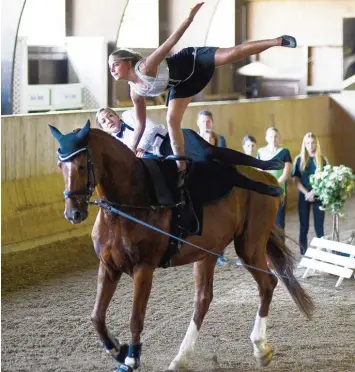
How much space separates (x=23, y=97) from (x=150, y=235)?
294 inches

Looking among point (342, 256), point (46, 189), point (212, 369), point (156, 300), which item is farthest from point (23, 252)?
point (212, 369)

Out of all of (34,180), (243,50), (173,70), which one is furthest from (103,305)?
(34,180)

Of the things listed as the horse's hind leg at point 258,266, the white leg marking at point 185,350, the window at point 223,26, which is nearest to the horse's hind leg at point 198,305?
the white leg marking at point 185,350

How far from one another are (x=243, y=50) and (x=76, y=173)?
1.20m

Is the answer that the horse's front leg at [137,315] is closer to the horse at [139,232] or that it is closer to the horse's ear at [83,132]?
the horse at [139,232]

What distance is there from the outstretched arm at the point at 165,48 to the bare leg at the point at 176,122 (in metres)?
0.31

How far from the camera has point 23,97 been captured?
12.2 meters

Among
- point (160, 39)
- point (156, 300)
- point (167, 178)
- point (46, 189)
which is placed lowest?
point (156, 300)

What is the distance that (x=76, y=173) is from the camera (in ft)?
15.7

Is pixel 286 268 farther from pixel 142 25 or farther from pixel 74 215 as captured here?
pixel 142 25

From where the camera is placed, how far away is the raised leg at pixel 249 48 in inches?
191

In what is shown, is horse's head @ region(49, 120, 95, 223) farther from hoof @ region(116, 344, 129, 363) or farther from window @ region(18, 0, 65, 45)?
window @ region(18, 0, 65, 45)

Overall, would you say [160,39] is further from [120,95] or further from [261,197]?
[261,197]

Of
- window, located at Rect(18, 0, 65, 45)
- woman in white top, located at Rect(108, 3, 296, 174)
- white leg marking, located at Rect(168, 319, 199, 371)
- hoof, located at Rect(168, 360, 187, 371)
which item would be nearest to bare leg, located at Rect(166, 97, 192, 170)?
woman in white top, located at Rect(108, 3, 296, 174)
